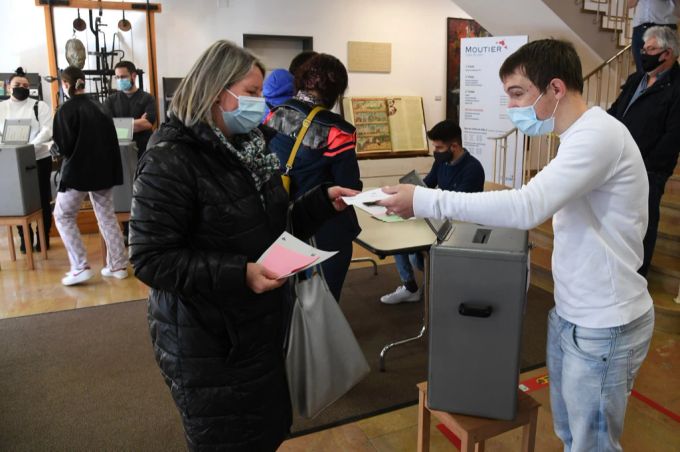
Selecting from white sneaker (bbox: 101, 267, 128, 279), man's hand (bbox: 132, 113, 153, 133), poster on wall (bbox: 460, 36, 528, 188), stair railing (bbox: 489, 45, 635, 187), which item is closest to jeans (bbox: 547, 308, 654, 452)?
white sneaker (bbox: 101, 267, 128, 279)

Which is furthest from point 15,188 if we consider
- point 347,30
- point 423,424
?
point 347,30

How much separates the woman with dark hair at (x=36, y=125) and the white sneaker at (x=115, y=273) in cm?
96

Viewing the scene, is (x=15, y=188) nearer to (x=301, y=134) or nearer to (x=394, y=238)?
(x=301, y=134)

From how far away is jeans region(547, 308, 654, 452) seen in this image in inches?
53.7

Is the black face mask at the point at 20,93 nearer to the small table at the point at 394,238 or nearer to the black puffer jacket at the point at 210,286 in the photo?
the small table at the point at 394,238

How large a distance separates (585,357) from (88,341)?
2996 mm

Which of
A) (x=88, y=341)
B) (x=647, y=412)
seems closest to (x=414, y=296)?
(x=647, y=412)

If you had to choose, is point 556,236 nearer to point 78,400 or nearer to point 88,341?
point 78,400

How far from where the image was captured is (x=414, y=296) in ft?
12.8

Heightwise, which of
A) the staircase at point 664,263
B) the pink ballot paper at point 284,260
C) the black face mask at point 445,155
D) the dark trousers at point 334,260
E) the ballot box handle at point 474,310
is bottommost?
the staircase at point 664,263

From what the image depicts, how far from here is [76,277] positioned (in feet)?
14.4

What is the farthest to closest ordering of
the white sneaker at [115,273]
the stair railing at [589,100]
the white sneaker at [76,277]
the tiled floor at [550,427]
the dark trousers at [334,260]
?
the stair railing at [589,100]
the white sneaker at [115,273]
the white sneaker at [76,277]
the dark trousers at [334,260]
the tiled floor at [550,427]

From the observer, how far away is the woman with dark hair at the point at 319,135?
2.38 meters

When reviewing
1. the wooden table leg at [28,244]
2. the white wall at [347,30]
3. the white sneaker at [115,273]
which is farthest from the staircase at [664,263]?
the white wall at [347,30]
